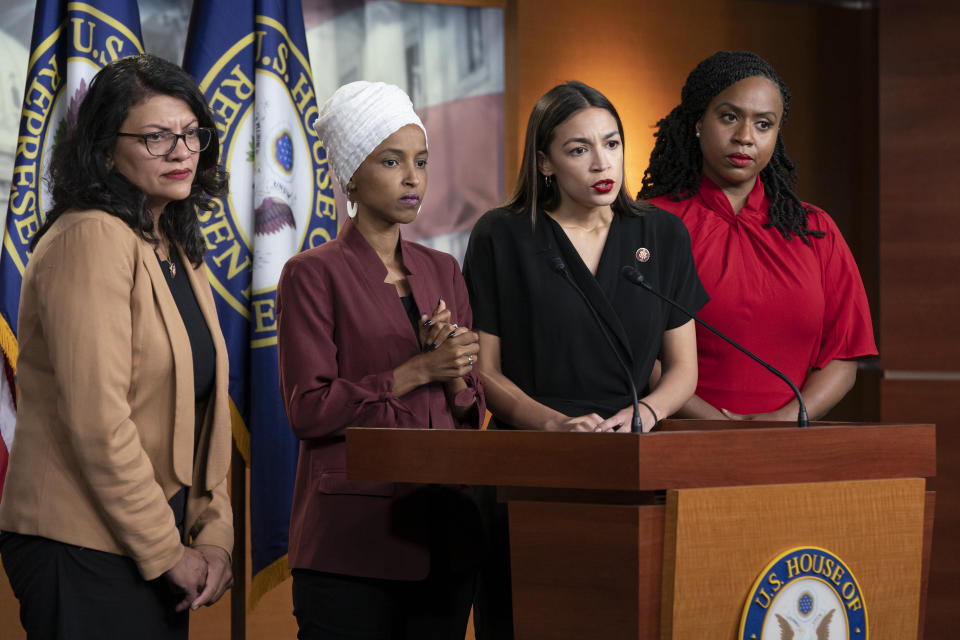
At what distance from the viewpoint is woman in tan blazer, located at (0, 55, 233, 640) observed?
5.87 ft

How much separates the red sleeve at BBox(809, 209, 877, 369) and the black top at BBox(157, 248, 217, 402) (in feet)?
5.16

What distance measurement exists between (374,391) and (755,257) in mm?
1217

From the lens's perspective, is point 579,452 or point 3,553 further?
point 3,553

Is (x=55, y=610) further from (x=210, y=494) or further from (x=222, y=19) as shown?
(x=222, y=19)

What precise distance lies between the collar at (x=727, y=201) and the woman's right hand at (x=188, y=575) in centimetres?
159

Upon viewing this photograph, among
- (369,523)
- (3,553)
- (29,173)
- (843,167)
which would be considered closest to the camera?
(3,553)

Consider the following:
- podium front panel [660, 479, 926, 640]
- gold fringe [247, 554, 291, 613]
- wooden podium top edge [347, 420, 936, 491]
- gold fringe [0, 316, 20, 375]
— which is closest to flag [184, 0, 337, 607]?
gold fringe [247, 554, 291, 613]

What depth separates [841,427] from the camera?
5.70 feet

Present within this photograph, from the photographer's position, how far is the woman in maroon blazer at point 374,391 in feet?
6.68

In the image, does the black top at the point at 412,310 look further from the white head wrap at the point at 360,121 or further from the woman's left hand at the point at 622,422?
the woman's left hand at the point at 622,422

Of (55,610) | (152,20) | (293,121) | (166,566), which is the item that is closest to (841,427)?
(166,566)

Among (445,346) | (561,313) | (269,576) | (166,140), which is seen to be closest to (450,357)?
(445,346)

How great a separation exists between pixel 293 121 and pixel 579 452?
221cm

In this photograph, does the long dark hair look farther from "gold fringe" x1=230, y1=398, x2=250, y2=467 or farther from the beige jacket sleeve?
"gold fringe" x1=230, y1=398, x2=250, y2=467
